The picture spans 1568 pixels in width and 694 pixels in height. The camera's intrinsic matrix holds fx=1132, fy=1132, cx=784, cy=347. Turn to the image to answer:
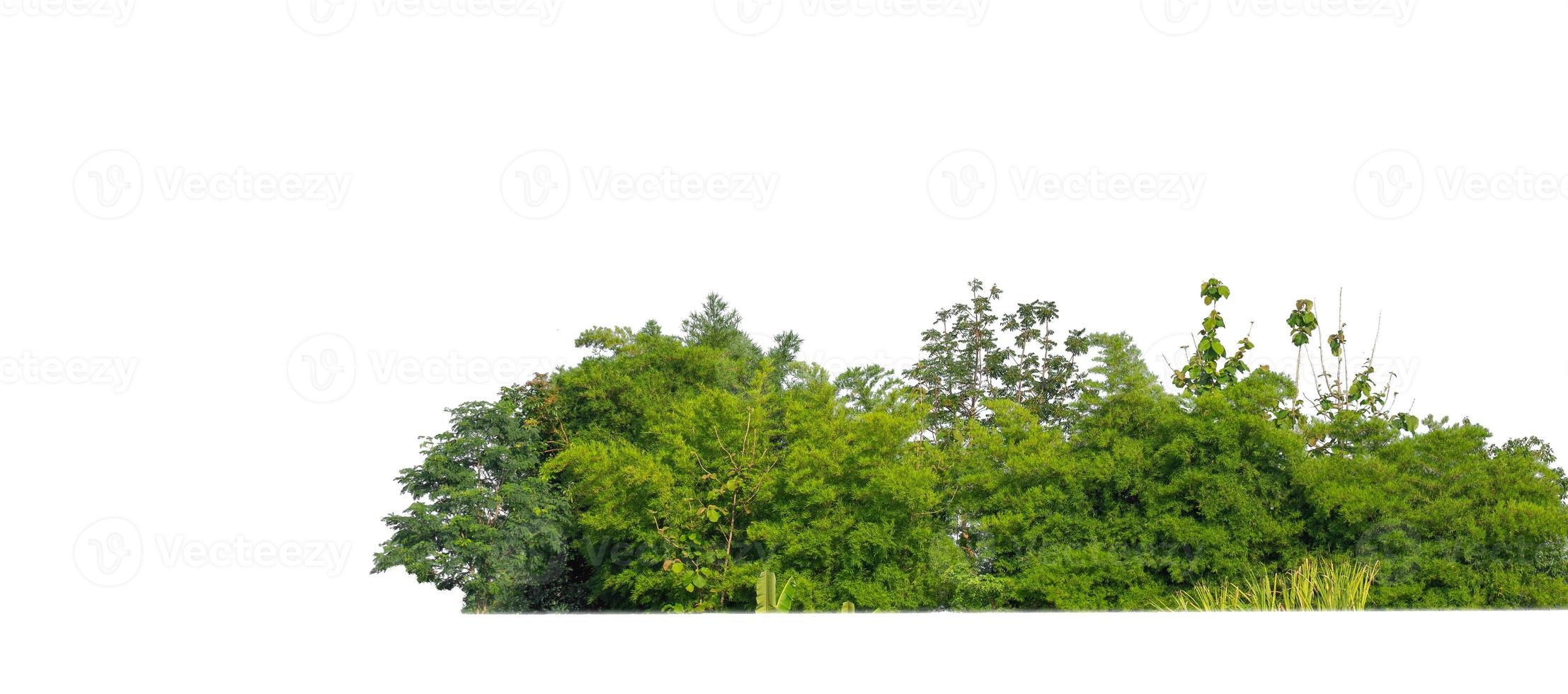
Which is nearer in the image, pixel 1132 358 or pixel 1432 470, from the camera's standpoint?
pixel 1432 470

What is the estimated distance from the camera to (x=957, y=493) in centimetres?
1697

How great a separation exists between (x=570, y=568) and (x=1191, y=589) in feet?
35.7

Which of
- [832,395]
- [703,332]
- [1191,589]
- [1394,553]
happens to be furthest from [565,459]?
[1394,553]

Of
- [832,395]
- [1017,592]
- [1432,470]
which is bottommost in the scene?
[1017,592]

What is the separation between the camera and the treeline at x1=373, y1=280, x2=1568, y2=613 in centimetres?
1455

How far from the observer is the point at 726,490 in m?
17.4

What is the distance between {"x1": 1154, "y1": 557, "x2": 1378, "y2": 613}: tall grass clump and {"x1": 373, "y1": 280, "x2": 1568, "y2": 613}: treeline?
0.63 feet

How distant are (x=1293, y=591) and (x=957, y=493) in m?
4.76

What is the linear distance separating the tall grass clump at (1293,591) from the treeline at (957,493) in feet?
0.63

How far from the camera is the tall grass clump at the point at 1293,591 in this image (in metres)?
14.0

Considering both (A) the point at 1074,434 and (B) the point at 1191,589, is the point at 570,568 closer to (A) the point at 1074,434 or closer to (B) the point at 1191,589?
(A) the point at 1074,434

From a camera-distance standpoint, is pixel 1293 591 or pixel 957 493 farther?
pixel 957 493

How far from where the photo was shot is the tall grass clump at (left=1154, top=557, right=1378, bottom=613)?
1395 cm

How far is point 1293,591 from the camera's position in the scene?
14305mm
